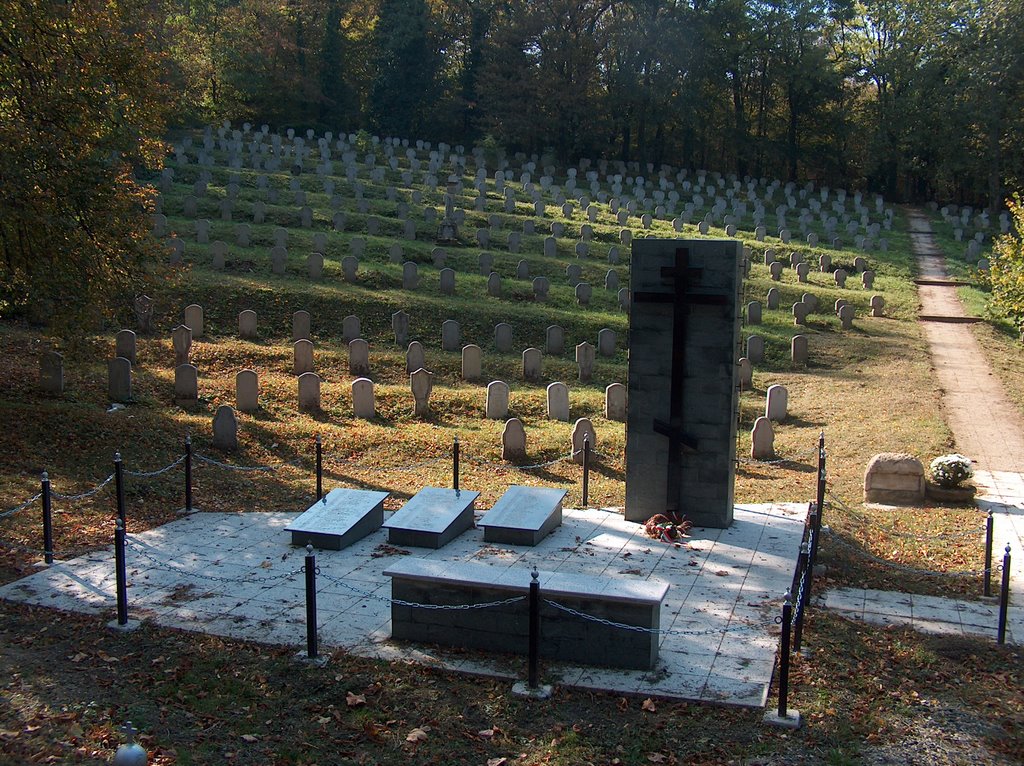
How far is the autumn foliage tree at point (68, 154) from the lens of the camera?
13.0 metres

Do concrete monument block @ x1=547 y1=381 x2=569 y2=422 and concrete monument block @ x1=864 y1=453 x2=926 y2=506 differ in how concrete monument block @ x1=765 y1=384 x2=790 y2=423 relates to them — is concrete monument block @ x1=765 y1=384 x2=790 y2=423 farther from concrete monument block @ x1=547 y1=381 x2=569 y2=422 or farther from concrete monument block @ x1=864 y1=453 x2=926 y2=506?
concrete monument block @ x1=864 y1=453 x2=926 y2=506

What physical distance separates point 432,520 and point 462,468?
4848mm

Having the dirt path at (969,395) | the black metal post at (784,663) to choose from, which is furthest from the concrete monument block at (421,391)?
the black metal post at (784,663)

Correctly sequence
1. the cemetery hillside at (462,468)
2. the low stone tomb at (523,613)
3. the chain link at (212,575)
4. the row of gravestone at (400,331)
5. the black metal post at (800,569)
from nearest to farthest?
the cemetery hillside at (462,468), the low stone tomb at (523,613), the black metal post at (800,569), the chain link at (212,575), the row of gravestone at (400,331)

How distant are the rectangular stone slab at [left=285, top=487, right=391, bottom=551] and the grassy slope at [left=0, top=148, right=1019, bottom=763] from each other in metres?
2.16

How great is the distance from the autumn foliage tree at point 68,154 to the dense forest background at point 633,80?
33.5 meters

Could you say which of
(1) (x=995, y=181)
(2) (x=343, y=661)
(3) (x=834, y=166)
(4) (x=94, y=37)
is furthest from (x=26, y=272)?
(3) (x=834, y=166)

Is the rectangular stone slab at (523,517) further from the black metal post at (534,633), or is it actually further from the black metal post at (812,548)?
the black metal post at (534,633)

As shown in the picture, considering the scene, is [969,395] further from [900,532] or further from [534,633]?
[534,633]

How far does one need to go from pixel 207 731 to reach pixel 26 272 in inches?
379

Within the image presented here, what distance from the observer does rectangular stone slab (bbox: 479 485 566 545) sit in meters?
10.9

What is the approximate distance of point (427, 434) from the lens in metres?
17.0

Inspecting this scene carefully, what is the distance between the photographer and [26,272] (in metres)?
13.7

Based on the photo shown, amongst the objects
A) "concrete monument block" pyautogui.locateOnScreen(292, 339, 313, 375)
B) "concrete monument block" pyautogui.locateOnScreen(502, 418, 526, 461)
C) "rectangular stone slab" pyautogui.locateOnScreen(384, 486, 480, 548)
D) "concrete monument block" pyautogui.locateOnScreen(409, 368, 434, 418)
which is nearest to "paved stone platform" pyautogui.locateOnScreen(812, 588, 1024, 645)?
"rectangular stone slab" pyautogui.locateOnScreen(384, 486, 480, 548)
